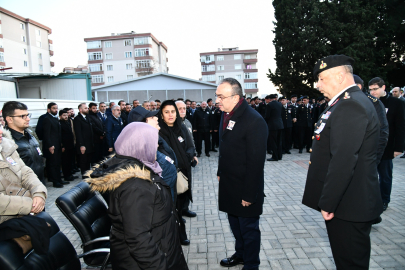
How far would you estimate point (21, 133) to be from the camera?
14.5 ft

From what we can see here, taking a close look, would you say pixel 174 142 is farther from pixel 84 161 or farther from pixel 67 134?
pixel 67 134

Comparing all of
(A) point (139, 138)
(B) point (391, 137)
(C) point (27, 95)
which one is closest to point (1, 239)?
(A) point (139, 138)

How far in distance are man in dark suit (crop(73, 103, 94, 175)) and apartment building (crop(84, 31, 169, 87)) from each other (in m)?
58.1

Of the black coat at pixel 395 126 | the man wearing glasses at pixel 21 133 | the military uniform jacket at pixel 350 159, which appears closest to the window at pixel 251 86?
the black coat at pixel 395 126

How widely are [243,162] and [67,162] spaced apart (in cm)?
662

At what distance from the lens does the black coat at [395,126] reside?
4285 millimetres

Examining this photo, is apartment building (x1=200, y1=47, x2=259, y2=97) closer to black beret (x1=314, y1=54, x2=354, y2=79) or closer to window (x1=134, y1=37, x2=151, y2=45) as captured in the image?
window (x1=134, y1=37, x2=151, y2=45)

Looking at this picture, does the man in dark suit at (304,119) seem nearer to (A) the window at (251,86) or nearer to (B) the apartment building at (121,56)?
(B) the apartment building at (121,56)

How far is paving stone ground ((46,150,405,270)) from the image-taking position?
122 inches

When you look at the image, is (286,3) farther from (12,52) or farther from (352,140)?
(12,52)

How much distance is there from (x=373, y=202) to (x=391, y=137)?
3.11 meters

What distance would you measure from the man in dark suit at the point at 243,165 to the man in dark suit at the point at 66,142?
622 cm

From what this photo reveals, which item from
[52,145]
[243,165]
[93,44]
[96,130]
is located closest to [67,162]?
[52,145]

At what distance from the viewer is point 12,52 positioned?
44938mm
